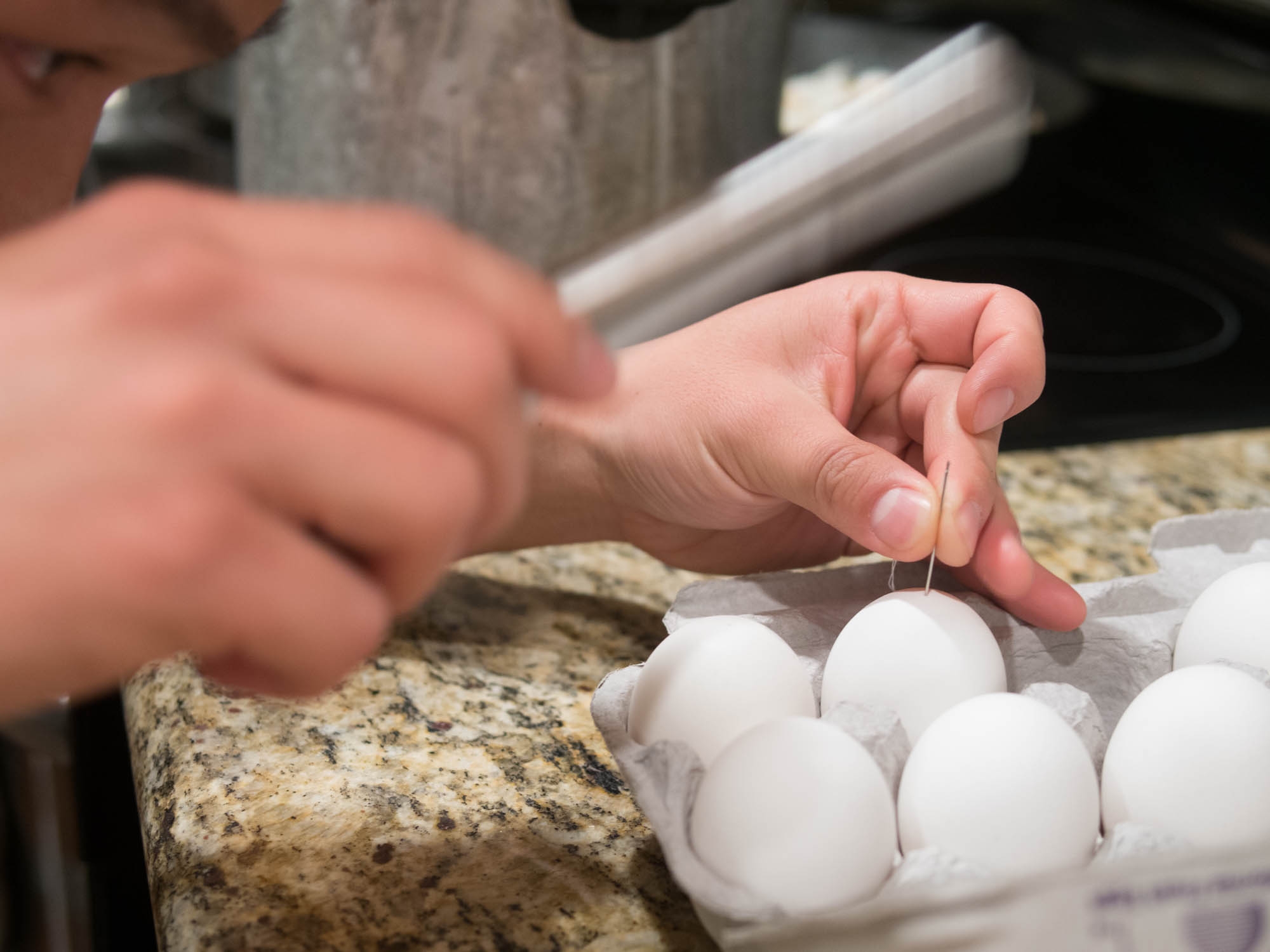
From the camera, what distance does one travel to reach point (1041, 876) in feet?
1.23

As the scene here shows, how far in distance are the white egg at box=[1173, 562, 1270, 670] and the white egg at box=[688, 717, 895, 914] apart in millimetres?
265

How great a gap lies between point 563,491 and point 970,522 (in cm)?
35

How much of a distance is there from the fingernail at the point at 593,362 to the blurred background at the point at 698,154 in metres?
0.63

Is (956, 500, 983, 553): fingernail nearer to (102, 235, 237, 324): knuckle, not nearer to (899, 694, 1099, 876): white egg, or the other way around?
(899, 694, 1099, 876): white egg

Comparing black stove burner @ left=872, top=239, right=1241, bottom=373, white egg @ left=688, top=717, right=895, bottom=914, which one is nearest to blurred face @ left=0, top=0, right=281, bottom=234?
white egg @ left=688, top=717, right=895, bottom=914

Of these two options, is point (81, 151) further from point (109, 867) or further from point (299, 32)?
point (109, 867)

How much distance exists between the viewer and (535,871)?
571 mm

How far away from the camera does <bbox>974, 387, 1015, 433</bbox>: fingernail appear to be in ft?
2.37

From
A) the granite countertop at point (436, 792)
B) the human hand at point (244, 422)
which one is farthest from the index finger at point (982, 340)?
the human hand at point (244, 422)

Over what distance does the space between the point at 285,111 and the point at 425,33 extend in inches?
7.1

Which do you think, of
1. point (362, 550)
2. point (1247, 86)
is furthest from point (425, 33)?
point (1247, 86)

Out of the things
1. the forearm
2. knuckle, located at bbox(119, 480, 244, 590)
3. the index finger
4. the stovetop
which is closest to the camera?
knuckle, located at bbox(119, 480, 244, 590)

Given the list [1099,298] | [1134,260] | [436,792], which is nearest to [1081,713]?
[436,792]

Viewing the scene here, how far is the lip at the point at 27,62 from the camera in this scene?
64 centimetres
